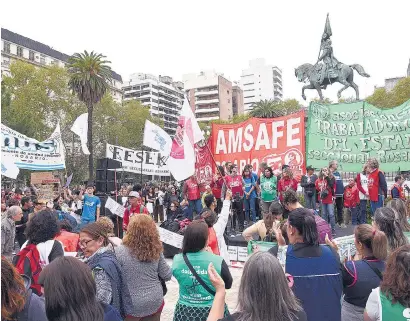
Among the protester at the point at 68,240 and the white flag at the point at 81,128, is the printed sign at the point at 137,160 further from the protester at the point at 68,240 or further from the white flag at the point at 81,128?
the protester at the point at 68,240

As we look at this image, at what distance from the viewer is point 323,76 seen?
23047 mm

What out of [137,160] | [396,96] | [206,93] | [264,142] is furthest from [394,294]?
[206,93]

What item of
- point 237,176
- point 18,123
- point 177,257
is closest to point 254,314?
point 177,257

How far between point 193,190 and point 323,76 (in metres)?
14.4

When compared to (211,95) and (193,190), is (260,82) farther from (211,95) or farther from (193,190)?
(193,190)

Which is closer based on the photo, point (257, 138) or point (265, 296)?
point (265, 296)

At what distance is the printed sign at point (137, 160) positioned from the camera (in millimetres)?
15734

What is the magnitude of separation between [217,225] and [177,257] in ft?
6.08

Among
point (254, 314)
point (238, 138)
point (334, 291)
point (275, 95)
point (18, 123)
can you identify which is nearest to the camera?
point (254, 314)

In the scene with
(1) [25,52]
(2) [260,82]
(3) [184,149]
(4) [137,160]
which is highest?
(2) [260,82]

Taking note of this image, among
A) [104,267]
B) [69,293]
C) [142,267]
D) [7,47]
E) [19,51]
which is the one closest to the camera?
[69,293]

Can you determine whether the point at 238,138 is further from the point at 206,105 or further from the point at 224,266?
the point at 206,105

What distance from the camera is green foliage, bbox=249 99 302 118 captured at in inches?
2694

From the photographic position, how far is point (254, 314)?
2104 mm
